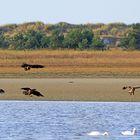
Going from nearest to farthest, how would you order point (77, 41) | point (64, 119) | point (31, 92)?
point (64, 119) → point (31, 92) → point (77, 41)

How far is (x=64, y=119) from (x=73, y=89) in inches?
268

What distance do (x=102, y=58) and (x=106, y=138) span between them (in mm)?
22962

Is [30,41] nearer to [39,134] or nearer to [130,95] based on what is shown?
[130,95]

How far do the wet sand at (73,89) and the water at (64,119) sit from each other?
0.82m

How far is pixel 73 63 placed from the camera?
40.2m

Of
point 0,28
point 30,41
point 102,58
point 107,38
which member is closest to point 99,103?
point 102,58

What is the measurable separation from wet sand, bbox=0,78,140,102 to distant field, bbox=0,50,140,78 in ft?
7.38

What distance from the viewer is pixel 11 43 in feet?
179

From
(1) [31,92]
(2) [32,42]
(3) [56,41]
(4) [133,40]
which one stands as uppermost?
(1) [31,92]

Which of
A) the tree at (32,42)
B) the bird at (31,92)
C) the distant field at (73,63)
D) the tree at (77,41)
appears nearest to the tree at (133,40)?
the tree at (77,41)

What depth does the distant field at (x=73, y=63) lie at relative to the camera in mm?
35953

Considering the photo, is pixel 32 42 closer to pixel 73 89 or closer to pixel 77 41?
pixel 77 41

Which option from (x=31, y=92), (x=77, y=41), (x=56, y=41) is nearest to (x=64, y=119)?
(x=31, y=92)

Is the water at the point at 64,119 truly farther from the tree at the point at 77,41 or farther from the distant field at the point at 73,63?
the tree at the point at 77,41
